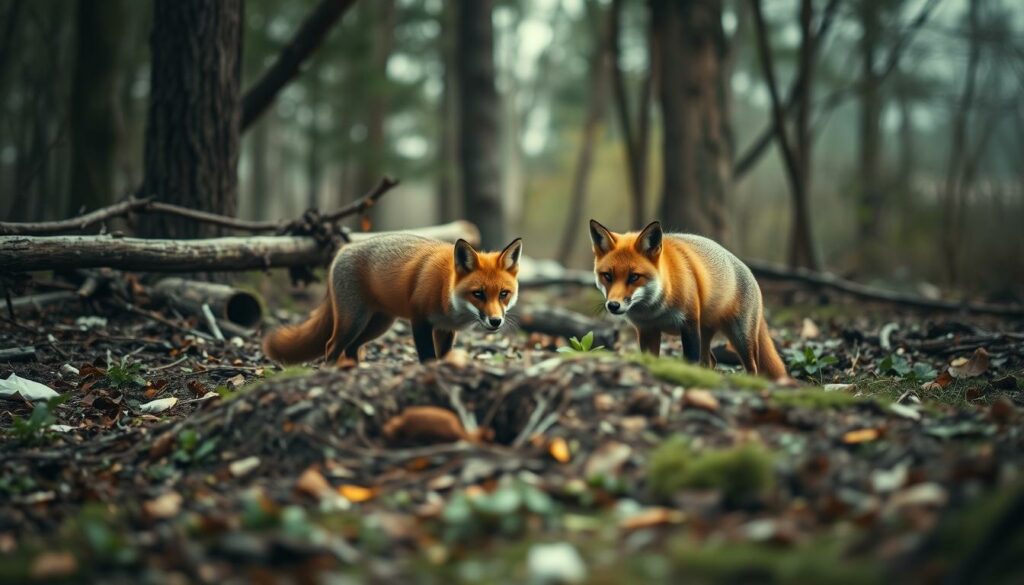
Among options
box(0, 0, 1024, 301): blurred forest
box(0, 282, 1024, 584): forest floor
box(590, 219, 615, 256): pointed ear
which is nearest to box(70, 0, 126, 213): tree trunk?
box(0, 0, 1024, 301): blurred forest

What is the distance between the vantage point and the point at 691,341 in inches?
212

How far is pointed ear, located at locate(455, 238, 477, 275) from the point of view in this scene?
5.59m

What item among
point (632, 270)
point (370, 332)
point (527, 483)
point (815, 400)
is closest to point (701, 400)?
point (815, 400)

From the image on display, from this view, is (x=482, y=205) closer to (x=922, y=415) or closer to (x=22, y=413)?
(x=22, y=413)

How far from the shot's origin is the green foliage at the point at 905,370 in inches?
235

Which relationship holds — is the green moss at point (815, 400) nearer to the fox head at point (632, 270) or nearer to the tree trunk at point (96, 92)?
the fox head at point (632, 270)

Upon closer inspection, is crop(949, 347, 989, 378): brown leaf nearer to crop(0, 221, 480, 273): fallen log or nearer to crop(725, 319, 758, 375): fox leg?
crop(725, 319, 758, 375): fox leg

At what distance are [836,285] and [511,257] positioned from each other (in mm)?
5110

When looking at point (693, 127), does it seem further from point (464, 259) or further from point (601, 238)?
point (464, 259)

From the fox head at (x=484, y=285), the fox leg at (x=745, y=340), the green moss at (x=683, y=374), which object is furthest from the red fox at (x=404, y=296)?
the fox leg at (x=745, y=340)

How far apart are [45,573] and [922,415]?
3922 millimetres

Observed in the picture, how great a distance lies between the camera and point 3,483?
147 inches

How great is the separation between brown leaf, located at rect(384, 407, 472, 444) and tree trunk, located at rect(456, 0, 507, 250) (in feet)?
26.8

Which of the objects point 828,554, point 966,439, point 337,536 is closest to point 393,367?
point 337,536
